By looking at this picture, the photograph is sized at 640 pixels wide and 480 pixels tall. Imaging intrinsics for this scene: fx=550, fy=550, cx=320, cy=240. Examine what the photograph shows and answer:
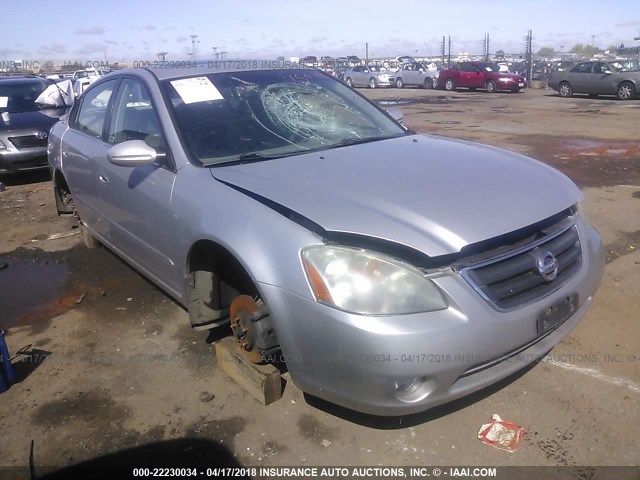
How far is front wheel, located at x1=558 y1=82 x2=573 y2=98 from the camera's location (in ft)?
73.4

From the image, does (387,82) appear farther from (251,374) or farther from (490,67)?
(251,374)

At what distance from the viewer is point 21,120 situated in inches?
346

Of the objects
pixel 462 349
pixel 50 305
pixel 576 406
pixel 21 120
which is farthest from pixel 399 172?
pixel 21 120

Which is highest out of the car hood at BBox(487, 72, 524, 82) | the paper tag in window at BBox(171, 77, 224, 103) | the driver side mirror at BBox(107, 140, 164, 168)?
the car hood at BBox(487, 72, 524, 82)

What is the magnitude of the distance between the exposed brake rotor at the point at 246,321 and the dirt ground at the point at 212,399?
26 cm

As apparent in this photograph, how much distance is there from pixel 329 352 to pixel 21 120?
27.8ft

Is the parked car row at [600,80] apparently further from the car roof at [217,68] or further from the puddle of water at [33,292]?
the puddle of water at [33,292]

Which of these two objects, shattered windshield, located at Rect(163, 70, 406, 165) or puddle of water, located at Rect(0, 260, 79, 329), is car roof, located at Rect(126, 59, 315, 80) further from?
puddle of water, located at Rect(0, 260, 79, 329)

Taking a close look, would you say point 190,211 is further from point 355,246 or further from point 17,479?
point 17,479

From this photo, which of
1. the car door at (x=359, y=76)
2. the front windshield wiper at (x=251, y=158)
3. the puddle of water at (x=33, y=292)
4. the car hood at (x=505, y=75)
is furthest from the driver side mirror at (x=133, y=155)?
the car door at (x=359, y=76)

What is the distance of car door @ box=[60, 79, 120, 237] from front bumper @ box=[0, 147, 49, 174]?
13.6 feet

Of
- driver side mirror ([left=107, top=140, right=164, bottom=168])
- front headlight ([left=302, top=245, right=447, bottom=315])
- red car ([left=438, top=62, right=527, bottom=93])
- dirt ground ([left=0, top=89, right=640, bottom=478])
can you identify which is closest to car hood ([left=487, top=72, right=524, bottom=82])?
red car ([left=438, top=62, right=527, bottom=93])

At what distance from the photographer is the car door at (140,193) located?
10.4ft

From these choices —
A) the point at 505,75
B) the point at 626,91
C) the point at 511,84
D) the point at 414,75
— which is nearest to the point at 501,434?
the point at 626,91
